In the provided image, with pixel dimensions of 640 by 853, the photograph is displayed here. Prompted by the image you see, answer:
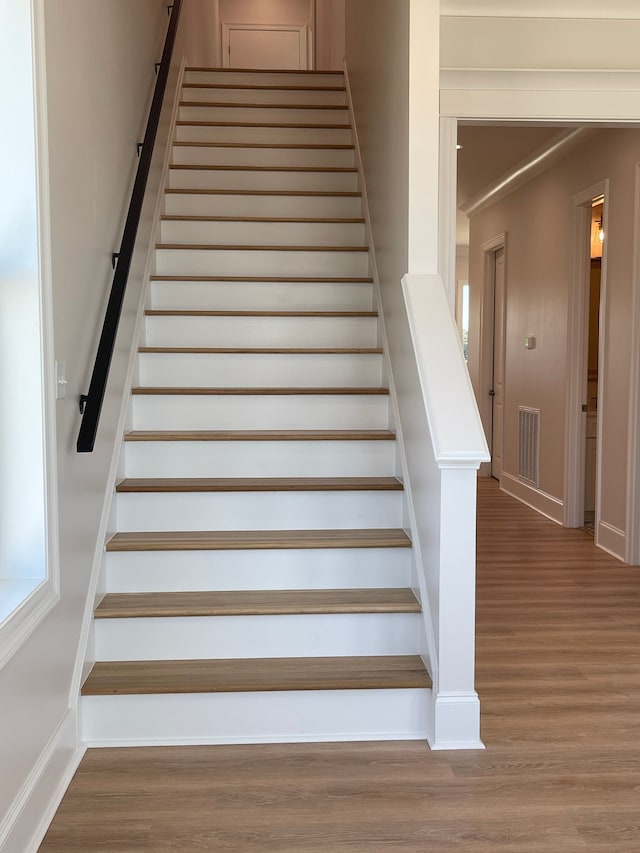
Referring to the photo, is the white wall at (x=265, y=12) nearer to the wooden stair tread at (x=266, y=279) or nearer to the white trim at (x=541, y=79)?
the wooden stair tread at (x=266, y=279)

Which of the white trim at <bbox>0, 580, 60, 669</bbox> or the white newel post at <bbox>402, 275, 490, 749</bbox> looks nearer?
the white trim at <bbox>0, 580, 60, 669</bbox>

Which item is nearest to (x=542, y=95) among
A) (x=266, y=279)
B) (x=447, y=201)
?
(x=447, y=201)

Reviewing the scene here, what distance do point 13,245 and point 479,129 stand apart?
12.9ft

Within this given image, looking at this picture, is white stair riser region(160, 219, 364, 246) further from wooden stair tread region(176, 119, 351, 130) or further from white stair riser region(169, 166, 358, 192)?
wooden stair tread region(176, 119, 351, 130)

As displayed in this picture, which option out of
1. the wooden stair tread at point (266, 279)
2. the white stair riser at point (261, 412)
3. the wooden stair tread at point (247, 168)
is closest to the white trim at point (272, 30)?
the wooden stair tread at point (247, 168)

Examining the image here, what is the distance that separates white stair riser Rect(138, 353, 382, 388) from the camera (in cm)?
349

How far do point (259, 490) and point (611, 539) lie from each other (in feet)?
9.13

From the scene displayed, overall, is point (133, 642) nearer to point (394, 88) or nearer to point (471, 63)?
point (394, 88)

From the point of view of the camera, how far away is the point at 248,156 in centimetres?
467

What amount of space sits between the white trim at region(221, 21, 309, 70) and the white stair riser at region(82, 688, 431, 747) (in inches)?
292

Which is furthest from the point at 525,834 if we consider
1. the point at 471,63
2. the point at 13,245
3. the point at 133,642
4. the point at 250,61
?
the point at 250,61

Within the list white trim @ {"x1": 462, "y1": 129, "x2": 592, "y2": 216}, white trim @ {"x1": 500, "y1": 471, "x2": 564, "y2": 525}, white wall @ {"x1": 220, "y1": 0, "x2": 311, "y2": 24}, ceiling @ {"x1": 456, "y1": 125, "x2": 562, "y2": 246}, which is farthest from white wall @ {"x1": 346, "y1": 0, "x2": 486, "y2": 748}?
white wall @ {"x1": 220, "y1": 0, "x2": 311, "y2": 24}

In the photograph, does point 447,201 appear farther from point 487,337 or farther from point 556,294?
point 487,337

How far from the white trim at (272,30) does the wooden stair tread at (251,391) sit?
6.01 meters
